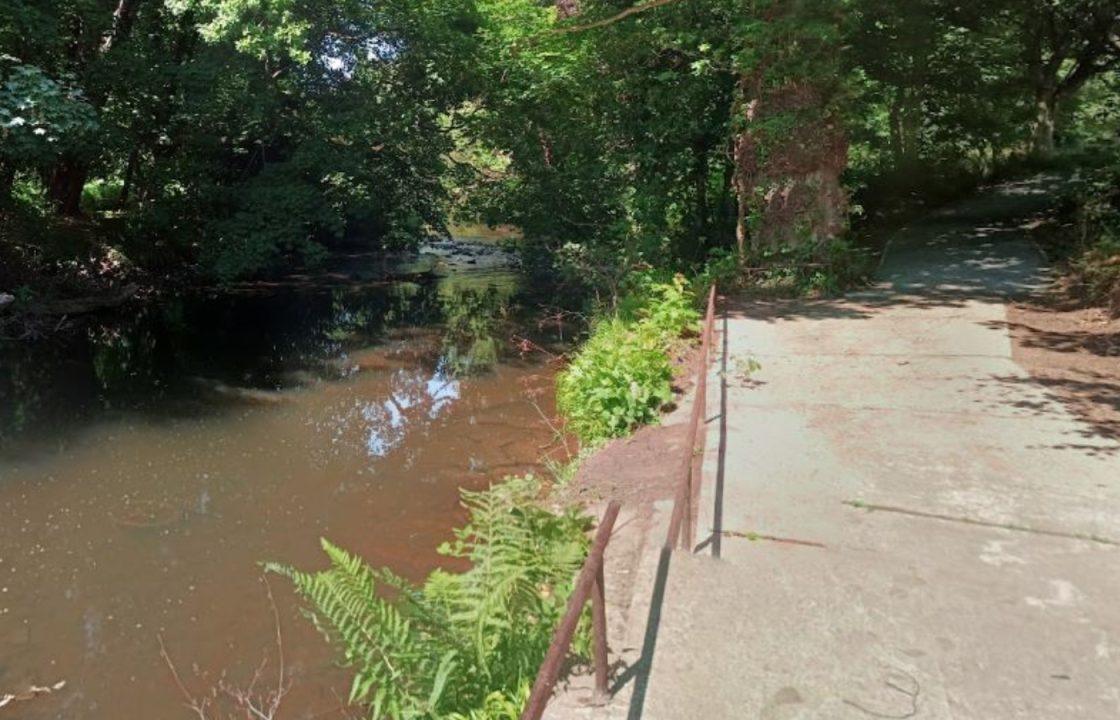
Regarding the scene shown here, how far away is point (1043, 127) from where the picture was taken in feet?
80.7

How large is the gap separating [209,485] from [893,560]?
23.0 feet

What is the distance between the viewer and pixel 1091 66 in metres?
22.1

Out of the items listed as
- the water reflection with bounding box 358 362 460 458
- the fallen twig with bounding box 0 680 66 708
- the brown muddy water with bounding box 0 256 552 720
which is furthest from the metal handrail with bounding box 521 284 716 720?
the water reflection with bounding box 358 362 460 458

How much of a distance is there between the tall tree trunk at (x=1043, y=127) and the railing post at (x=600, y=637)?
25173mm

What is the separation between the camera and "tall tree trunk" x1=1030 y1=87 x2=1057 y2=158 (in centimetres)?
2353

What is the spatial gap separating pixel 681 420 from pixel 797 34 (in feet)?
25.1

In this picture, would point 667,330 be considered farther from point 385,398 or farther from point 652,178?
point 652,178

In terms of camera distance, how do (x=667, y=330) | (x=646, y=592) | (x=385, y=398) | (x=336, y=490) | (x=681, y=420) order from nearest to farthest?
1. (x=646, y=592)
2. (x=681, y=420)
3. (x=336, y=490)
4. (x=667, y=330)
5. (x=385, y=398)

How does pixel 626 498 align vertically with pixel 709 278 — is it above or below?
below

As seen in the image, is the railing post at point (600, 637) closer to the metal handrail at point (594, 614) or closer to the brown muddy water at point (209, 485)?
the metal handrail at point (594, 614)

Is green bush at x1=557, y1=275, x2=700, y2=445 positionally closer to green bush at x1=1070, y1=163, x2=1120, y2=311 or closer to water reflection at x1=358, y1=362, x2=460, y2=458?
water reflection at x1=358, y1=362, x2=460, y2=458

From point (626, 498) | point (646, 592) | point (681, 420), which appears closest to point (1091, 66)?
point (681, 420)

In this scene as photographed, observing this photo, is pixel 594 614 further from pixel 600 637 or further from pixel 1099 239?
pixel 1099 239

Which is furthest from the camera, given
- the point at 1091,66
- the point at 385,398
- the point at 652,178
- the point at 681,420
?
the point at 1091,66
